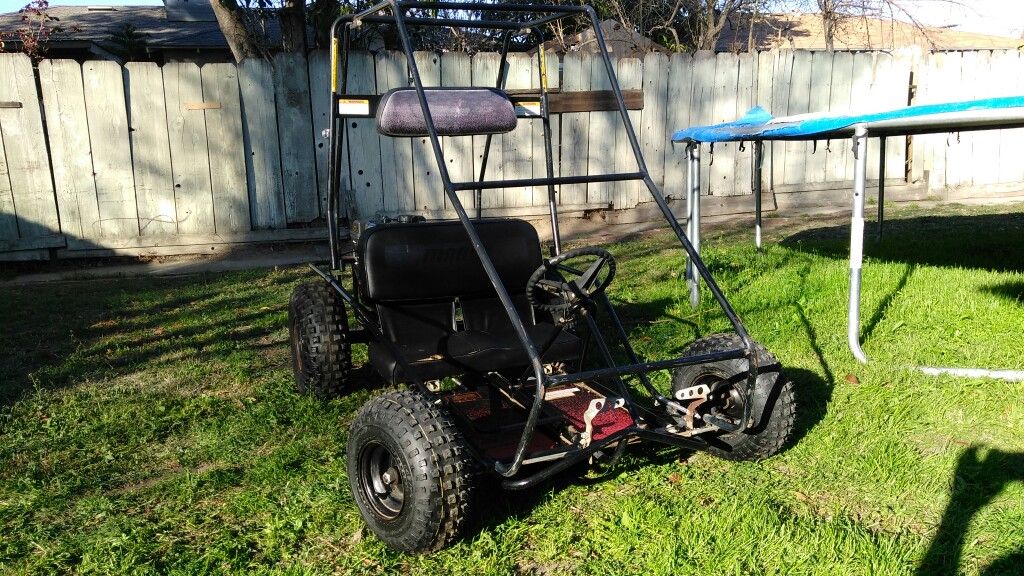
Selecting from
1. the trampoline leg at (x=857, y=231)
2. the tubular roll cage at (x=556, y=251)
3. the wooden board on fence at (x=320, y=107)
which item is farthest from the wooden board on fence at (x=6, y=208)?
the trampoline leg at (x=857, y=231)

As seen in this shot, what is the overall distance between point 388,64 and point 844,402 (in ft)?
20.6

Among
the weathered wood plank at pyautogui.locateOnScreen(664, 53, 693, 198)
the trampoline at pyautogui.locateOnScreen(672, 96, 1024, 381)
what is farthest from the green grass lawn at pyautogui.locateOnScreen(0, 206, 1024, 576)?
the weathered wood plank at pyautogui.locateOnScreen(664, 53, 693, 198)

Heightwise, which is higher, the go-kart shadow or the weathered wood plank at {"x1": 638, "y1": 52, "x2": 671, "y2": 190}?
→ the weathered wood plank at {"x1": 638, "y1": 52, "x2": 671, "y2": 190}

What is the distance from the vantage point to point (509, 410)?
3.69m

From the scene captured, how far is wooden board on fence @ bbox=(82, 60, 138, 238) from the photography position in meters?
8.03

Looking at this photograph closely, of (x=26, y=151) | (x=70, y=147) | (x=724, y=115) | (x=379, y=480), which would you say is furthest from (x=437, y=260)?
(x=724, y=115)

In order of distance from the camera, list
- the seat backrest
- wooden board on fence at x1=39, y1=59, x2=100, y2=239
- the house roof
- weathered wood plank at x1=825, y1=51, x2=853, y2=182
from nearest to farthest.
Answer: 1. the seat backrest
2. wooden board on fence at x1=39, y1=59, x2=100, y2=239
3. weathered wood plank at x1=825, y1=51, x2=853, y2=182
4. the house roof

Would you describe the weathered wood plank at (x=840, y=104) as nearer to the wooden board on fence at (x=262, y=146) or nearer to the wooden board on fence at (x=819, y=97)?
the wooden board on fence at (x=819, y=97)

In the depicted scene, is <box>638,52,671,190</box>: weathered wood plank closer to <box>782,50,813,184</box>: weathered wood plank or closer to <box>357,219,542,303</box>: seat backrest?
<box>782,50,813,184</box>: weathered wood plank

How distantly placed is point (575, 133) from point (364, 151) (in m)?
2.40

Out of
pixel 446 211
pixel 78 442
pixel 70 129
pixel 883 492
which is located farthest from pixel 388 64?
pixel 883 492

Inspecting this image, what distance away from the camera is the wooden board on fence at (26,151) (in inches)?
309

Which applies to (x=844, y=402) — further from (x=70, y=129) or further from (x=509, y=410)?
(x=70, y=129)

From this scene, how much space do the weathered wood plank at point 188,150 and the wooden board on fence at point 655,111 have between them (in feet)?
15.7
